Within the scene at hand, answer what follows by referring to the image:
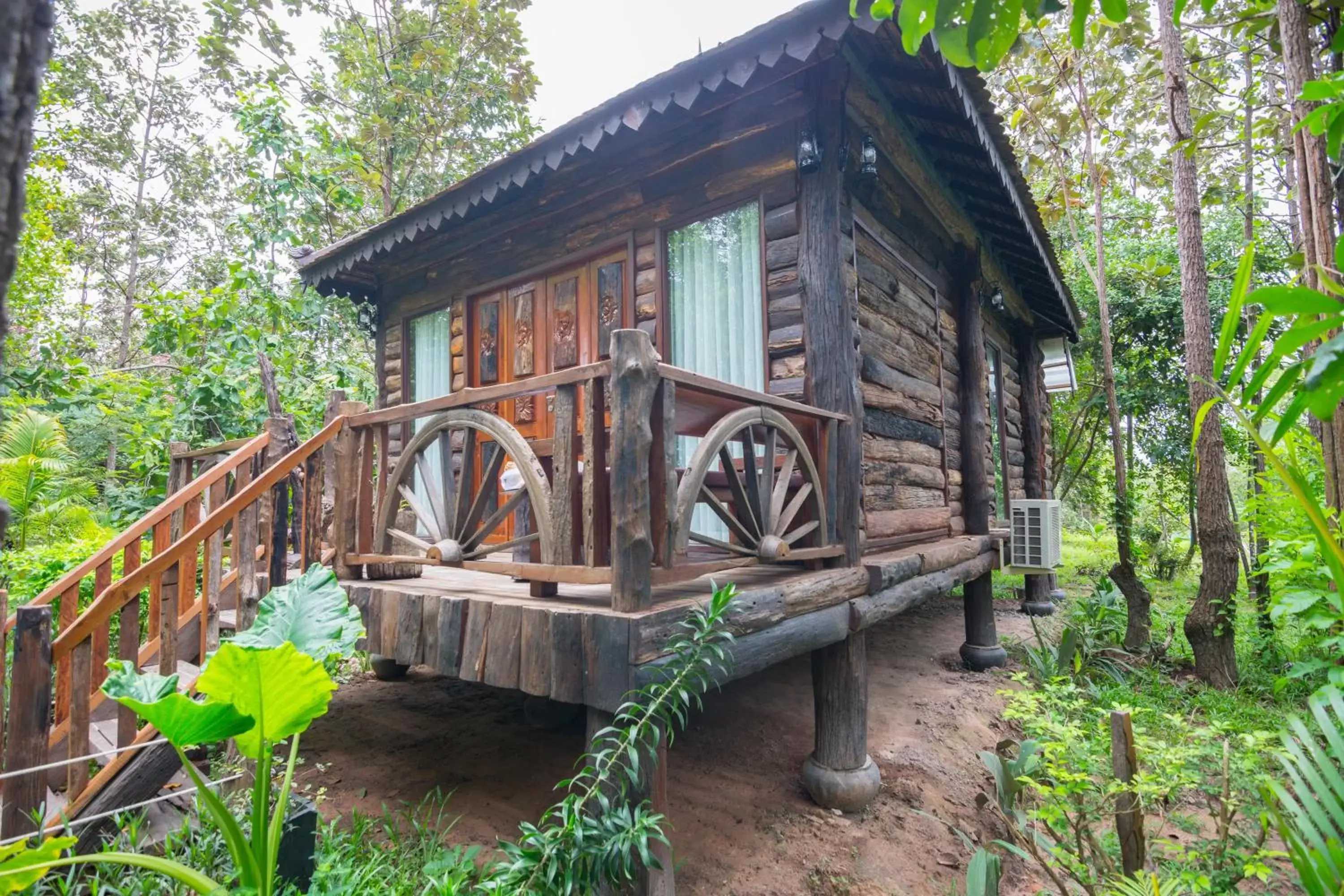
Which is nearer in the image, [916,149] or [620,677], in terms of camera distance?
[620,677]

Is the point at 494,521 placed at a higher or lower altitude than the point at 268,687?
higher

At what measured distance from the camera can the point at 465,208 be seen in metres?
4.57

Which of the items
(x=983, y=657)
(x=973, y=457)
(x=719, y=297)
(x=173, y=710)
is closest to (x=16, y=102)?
(x=173, y=710)

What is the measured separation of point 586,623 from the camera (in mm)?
2205

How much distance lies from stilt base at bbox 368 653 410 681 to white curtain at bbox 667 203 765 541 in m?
2.66

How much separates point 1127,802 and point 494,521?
271cm

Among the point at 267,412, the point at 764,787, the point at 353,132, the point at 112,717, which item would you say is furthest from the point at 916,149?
the point at 353,132

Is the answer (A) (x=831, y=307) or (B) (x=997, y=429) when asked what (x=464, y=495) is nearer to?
(A) (x=831, y=307)

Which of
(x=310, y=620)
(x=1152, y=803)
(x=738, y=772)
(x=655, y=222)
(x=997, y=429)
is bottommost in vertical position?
(x=738, y=772)

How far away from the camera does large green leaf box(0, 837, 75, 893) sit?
1.49 m

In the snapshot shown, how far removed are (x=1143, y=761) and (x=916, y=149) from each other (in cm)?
423

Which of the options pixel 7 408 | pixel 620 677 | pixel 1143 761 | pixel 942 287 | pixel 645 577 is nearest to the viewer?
pixel 620 677

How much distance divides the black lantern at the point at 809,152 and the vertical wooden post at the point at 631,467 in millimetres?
2070

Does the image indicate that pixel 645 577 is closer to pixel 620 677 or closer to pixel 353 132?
pixel 620 677
